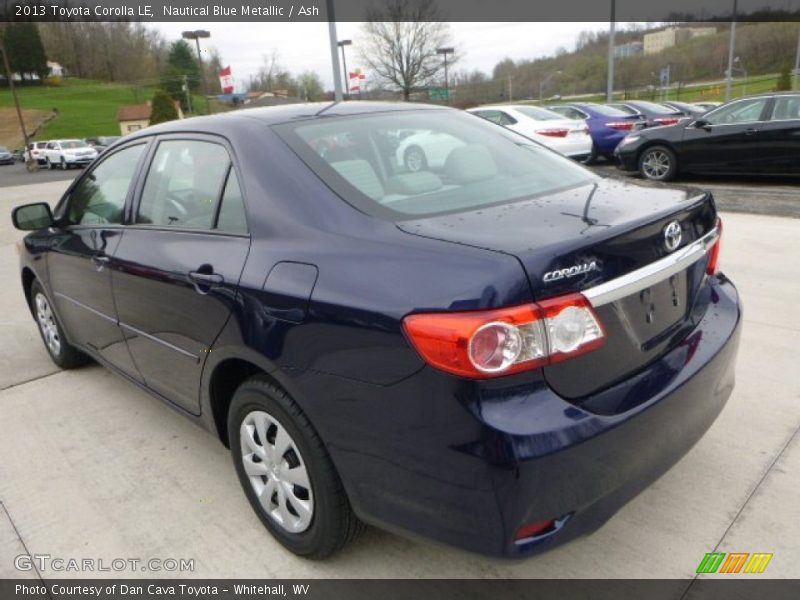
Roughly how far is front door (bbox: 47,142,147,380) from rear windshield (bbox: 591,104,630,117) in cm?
1301

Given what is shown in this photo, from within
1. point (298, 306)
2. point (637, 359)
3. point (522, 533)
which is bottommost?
point (522, 533)

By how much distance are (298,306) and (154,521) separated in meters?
1.31

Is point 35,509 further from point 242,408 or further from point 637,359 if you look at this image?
point 637,359

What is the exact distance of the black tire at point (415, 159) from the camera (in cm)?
254

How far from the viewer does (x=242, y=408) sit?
236 centimetres

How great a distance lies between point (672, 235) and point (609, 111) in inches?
555

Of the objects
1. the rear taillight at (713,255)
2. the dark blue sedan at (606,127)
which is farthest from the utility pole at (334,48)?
the rear taillight at (713,255)

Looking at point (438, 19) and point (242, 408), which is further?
point (438, 19)

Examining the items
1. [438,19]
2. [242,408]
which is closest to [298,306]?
[242,408]

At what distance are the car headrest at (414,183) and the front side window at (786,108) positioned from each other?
9243 millimetres

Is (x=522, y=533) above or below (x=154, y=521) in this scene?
above

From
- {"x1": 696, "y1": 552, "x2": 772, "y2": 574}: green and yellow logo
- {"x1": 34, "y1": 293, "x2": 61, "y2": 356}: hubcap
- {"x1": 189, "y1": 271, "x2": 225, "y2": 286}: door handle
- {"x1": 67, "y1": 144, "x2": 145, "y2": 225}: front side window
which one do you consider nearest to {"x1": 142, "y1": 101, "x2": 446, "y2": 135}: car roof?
{"x1": 67, "y1": 144, "x2": 145, "y2": 225}: front side window

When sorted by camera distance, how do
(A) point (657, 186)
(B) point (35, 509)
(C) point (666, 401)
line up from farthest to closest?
(B) point (35, 509), (A) point (657, 186), (C) point (666, 401)

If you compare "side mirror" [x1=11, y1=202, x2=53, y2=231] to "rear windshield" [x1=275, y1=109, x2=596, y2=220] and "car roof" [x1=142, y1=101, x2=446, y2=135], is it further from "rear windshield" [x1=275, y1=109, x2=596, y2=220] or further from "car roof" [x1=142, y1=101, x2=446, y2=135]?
"rear windshield" [x1=275, y1=109, x2=596, y2=220]
